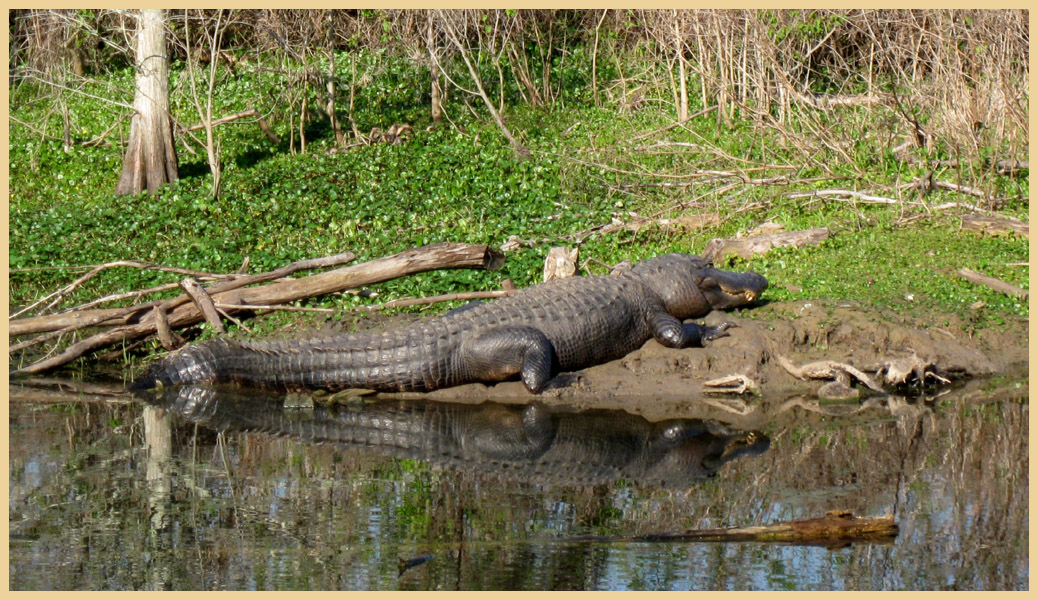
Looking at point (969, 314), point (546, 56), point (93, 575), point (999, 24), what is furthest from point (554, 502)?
point (546, 56)

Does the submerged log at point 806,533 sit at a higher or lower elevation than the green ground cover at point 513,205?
lower

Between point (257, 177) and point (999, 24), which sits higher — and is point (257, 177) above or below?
below

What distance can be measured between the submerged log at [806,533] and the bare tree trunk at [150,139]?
10663mm

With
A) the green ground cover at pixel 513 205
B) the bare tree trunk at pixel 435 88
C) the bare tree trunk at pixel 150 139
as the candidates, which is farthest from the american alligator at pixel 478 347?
the bare tree trunk at pixel 435 88

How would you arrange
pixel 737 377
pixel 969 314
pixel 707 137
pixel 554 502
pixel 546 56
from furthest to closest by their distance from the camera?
pixel 546 56
pixel 707 137
pixel 969 314
pixel 737 377
pixel 554 502

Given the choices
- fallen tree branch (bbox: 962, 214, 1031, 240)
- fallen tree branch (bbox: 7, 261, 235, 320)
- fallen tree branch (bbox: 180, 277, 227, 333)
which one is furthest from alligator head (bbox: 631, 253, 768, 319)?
fallen tree branch (bbox: 7, 261, 235, 320)

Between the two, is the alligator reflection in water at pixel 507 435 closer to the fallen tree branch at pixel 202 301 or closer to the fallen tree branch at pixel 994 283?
the fallen tree branch at pixel 202 301

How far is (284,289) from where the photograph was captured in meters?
9.77

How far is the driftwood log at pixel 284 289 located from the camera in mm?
9109

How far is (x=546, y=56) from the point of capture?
717 inches

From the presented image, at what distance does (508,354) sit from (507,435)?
1.21 m

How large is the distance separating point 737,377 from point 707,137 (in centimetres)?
770

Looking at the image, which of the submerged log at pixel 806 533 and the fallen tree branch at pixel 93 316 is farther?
the fallen tree branch at pixel 93 316

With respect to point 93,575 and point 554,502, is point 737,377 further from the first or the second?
point 93,575
